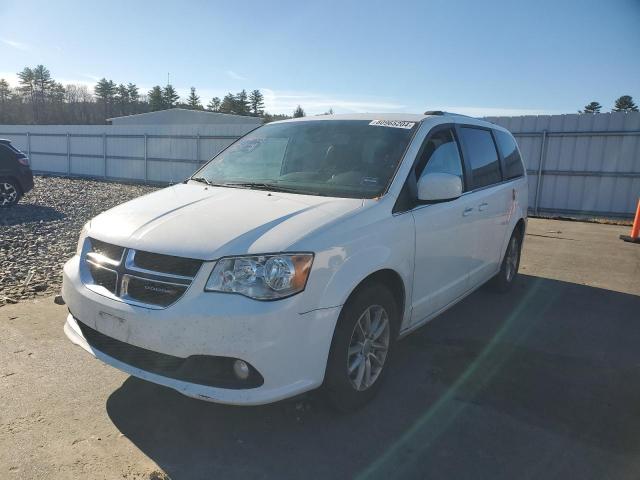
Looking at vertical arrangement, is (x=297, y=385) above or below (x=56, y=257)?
above

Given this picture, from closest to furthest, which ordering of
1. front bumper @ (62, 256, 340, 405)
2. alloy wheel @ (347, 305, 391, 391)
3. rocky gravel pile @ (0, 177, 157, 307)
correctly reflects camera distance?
front bumper @ (62, 256, 340, 405)
alloy wheel @ (347, 305, 391, 391)
rocky gravel pile @ (0, 177, 157, 307)

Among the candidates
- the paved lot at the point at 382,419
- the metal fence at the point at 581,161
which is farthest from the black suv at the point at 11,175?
the metal fence at the point at 581,161

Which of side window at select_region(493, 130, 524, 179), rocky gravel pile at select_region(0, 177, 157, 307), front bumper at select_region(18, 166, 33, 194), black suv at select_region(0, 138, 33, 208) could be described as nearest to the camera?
side window at select_region(493, 130, 524, 179)

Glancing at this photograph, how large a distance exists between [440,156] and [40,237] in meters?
6.97

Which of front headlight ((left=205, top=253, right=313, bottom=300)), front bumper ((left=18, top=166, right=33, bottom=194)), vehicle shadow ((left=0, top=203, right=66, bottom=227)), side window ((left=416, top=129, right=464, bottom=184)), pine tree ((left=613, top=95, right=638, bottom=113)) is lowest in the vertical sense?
vehicle shadow ((left=0, top=203, right=66, bottom=227))

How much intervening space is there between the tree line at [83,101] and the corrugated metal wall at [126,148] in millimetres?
64286

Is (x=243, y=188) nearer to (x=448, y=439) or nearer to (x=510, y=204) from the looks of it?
(x=448, y=439)

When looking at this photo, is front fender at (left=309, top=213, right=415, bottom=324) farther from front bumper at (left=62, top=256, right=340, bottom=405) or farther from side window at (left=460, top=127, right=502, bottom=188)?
side window at (left=460, top=127, right=502, bottom=188)

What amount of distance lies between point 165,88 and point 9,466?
9391 centimetres

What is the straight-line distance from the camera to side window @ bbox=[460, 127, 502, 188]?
4449 millimetres

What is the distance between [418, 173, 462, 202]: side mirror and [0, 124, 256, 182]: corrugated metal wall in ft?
48.4

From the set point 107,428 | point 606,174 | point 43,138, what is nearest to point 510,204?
point 107,428

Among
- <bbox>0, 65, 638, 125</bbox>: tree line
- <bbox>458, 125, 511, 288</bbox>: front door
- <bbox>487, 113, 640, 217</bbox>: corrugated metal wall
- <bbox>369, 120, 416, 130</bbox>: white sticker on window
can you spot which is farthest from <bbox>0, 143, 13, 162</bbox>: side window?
<bbox>0, 65, 638, 125</bbox>: tree line

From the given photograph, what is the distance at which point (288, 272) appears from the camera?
8.36 ft
